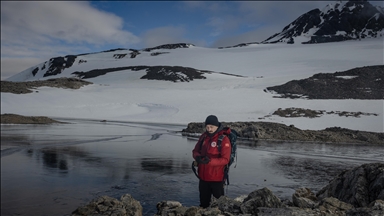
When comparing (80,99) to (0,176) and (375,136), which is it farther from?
(0,176)

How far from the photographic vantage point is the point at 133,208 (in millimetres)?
4910

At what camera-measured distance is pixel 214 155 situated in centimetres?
487

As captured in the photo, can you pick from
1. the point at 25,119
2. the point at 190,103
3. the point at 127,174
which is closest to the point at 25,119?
the point at 25,119

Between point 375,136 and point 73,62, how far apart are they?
110334 millimetres

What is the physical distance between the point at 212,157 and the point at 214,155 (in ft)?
0.15

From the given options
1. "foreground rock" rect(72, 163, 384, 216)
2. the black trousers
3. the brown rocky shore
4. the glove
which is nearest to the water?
"foreground rock" rect(72, 163, 384, 216)

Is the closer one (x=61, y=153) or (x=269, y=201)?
(x=269, y=201)

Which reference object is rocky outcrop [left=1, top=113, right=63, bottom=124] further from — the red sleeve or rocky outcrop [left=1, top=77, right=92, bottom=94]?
the red sleeve

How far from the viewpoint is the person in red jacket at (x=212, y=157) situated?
4.82m

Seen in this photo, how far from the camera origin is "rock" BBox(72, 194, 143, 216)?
453 centimetres

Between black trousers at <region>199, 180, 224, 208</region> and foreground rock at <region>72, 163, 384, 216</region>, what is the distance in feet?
0.65

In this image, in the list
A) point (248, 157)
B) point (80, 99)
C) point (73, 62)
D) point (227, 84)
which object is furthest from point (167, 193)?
point (73, 62)

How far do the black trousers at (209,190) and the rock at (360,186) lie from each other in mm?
2186

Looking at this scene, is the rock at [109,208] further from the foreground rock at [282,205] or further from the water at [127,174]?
the water at [127,174]
